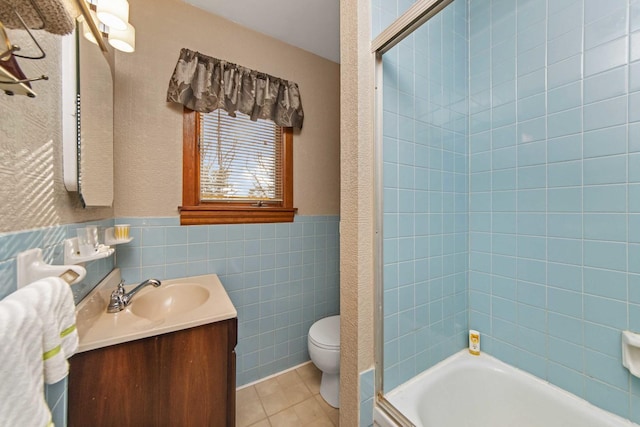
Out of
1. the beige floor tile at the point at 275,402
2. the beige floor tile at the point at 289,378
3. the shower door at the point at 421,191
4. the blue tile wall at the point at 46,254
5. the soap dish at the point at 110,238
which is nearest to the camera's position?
the blue tile wall at the point at 46,254

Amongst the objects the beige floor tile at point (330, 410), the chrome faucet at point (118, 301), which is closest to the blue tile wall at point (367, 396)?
the beige floor tile at point (330, 410)

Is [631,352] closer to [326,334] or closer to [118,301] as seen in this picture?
[326,334]

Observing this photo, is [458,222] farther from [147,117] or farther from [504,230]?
[147,117]

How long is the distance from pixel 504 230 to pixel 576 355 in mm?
598

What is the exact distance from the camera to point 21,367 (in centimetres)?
37

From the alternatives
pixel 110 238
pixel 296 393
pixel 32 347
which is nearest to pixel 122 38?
pixel 110 238

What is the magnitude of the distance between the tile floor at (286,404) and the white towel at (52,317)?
1270 mm

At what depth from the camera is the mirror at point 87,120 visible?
2.68 ft

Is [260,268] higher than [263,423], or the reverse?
[260,268]

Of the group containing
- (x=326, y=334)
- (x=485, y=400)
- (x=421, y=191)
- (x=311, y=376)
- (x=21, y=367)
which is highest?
(x=421, y=191)

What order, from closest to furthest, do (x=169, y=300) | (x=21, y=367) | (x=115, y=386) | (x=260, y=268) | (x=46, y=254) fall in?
(x=21, y=367) < (x=46, y=254) < (x=115, y=386) < (x=169, y=300) < (x=260, y=268)

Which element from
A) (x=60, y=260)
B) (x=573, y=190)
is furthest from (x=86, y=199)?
(x=573, y=190)

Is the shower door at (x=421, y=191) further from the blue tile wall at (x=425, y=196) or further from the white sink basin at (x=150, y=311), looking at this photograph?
the white sink basin at (x=150, y=311)

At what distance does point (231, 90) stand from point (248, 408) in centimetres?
208
